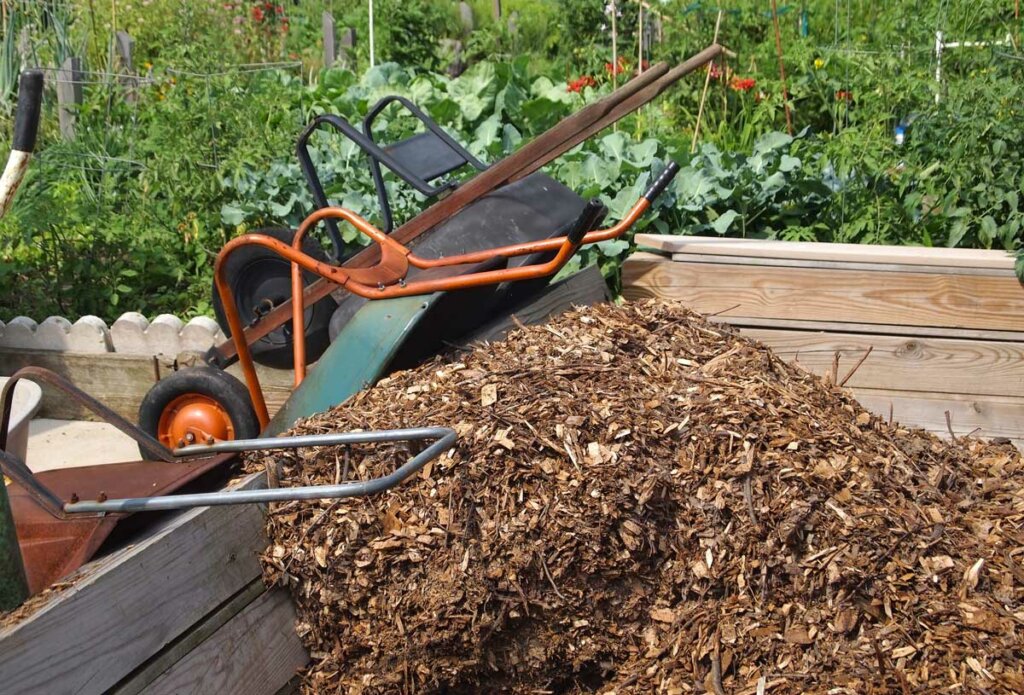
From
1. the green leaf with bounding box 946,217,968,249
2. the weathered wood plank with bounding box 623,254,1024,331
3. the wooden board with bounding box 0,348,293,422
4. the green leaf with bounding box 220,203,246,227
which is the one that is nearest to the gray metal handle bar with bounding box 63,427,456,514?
the weathered wood plank with bounding box 623,254,1024,331

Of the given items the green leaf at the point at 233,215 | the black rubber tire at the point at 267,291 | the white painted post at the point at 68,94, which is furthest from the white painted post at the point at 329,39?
the black rubber tire at the point at 267,291

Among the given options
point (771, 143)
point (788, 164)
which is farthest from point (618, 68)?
point (788, 164)

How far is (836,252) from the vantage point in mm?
3633

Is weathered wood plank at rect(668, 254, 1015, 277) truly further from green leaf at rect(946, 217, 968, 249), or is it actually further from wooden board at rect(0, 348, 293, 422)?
wooden board at rect(0, 348, 293, 422)

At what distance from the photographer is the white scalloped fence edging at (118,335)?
4523mm

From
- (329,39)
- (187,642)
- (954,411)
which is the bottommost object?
(954,411)

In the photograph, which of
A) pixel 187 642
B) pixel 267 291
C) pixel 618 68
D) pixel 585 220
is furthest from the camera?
pixel 618 68

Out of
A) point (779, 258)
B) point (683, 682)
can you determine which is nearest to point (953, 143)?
point (779, 258)

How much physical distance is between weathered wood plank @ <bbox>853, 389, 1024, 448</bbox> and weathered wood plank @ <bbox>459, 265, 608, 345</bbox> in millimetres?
1041

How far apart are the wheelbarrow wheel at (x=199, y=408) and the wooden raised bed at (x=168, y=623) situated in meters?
1.19

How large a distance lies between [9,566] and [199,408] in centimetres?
187

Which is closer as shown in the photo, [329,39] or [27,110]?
[27,110]

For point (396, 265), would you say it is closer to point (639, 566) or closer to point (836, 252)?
point (639, 566)

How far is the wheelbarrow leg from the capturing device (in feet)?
5.97
